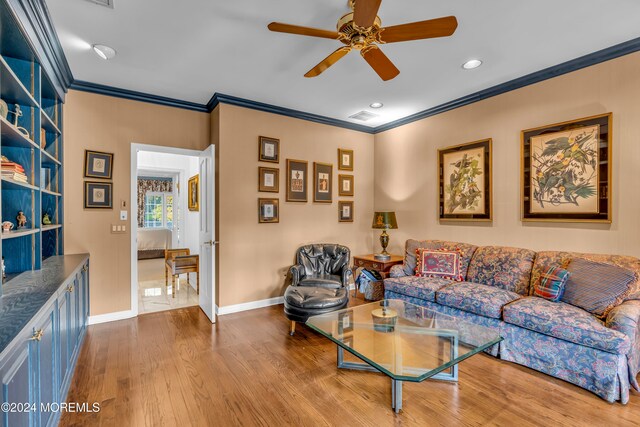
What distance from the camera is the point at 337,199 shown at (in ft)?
16.7

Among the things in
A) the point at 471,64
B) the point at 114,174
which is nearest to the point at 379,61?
the point at 471,64

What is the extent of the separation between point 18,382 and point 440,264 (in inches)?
145

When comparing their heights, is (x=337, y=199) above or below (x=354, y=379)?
above

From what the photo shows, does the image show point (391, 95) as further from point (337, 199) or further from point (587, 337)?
point (587, 337)

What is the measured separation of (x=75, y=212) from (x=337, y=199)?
11.3 ft

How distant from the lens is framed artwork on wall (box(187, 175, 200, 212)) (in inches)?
226

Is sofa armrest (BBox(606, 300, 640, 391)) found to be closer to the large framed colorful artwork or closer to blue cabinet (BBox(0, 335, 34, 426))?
the large framed colorful artwork

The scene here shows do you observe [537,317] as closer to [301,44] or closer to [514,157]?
[514,157]

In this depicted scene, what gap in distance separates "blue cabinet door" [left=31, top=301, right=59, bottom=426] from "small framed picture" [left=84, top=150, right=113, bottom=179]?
88.9 inches

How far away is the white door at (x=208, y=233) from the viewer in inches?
149

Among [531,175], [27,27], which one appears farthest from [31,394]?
[531,175]

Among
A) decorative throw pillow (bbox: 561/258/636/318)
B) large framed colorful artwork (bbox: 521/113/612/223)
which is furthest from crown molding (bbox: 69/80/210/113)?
decorative throw pillow (bbox: 561/258/636/318)

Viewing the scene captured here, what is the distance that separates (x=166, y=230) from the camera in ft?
27.7

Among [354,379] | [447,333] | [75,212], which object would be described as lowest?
[354,379]
